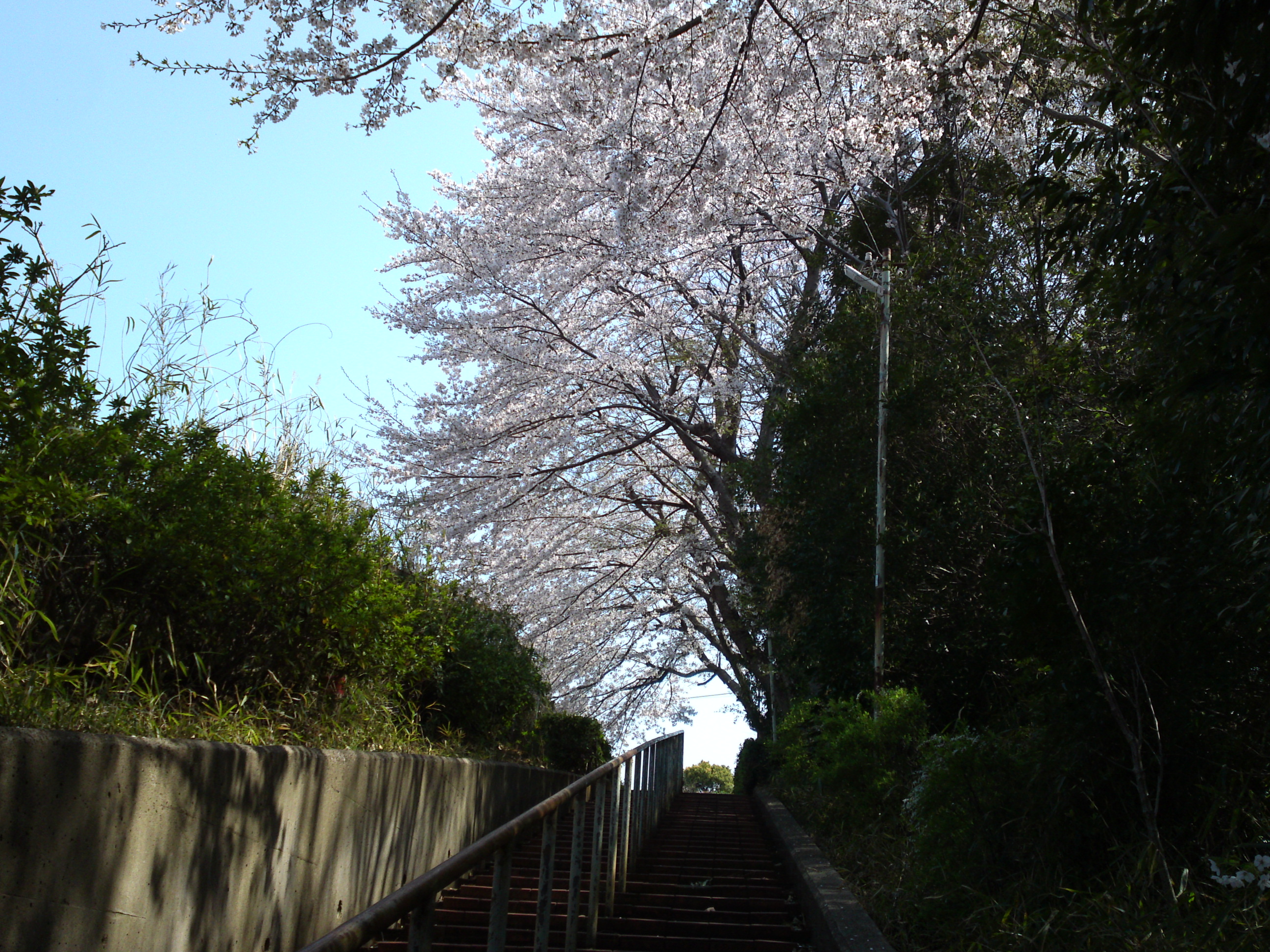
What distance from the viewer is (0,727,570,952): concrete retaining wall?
242 centimetres

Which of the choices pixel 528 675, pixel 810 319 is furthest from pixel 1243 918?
pixel 810 319

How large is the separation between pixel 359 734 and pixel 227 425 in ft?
6.08

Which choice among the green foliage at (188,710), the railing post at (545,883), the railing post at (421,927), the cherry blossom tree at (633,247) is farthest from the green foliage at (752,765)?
the railing post at (421,927)

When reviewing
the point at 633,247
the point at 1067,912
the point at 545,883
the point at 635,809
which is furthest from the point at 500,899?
the point at 633,247

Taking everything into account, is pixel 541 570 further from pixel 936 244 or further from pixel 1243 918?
pixel 1243 918

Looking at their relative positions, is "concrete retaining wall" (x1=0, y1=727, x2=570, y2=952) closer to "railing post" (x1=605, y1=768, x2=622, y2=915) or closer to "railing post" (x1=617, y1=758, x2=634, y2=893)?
"railing post" (x1=605, y1=768, x2=622, y2=915)

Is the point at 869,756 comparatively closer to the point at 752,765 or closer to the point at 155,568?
the point at 155,568

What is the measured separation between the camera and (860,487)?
1055 cm

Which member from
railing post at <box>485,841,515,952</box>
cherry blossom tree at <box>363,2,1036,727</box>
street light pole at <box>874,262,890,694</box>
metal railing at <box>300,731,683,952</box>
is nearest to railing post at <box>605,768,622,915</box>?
metal railing at <box>300,731,683,952</box>

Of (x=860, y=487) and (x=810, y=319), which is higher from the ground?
(x=810, y=319)

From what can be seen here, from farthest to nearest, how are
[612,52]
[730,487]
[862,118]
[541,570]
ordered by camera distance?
[541,570], [730,487], [862,118], [612,52]

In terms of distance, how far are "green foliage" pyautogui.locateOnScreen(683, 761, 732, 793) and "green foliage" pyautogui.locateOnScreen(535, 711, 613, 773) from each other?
22079 millimetres

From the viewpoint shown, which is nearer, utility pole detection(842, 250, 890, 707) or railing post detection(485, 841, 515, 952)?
railing post detection(485, 841, 515, 952)

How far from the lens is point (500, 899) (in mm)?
2650
